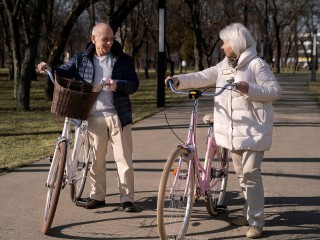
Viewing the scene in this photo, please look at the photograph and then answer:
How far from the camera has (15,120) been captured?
1441 cm

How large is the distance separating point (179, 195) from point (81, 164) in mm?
1478

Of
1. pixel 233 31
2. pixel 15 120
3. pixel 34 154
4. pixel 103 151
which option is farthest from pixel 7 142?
pixel 233 31

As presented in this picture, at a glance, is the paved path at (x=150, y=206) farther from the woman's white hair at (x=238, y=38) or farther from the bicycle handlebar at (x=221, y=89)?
the woman's white hair at (x=238, y=38)

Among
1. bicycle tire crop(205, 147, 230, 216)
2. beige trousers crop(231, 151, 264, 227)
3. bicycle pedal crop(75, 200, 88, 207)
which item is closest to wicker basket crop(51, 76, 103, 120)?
bicycle pedal crop(75, 200, 88, 207)

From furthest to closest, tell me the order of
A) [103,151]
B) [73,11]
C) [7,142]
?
[73,11]
[7,142]
[103,151]

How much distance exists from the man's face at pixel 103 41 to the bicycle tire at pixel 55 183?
0.97 m

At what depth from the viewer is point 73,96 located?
5.16 meters

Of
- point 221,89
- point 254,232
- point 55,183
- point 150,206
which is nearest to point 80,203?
point 150,206

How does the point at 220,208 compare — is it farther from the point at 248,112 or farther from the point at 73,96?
the point at 73,96

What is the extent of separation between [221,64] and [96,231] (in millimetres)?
1832

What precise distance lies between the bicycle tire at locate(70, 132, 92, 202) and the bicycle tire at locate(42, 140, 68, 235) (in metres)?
0.36

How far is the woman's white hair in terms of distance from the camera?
15.7 ft

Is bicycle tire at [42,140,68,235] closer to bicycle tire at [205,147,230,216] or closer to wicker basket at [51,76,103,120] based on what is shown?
wicker basket at [51,76,103,120]

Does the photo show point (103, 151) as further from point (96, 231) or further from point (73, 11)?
point (73, 11)
